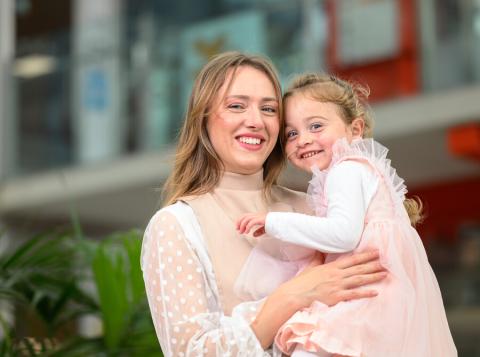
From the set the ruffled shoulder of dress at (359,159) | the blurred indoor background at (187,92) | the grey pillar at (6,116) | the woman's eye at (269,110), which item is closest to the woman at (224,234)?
the woman's eye at (269,110)

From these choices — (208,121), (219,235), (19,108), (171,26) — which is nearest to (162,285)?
(219,235)

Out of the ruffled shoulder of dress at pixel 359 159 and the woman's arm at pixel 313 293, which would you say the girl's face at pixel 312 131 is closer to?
the ruffled shoulder of dress at pixel 359 159

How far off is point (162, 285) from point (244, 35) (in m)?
6.44

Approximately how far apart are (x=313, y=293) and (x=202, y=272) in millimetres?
242

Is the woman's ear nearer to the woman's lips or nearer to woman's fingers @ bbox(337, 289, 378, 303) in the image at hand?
the woman's lips

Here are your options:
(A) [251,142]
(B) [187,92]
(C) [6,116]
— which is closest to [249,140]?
(A) [251,142]

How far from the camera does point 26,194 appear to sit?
10.0 m

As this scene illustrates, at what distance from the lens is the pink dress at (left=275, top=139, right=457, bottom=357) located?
2.20 metres

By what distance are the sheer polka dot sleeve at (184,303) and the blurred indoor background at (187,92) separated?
4717 millimetres

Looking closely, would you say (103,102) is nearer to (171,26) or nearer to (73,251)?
(171,26)

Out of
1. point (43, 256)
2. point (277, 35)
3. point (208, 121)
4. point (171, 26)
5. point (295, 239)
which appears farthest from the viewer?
point (171, 26)

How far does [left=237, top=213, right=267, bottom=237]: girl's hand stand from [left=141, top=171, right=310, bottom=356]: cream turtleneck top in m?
0.08

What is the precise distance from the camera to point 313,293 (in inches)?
88.4

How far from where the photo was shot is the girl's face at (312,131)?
8.02ft
